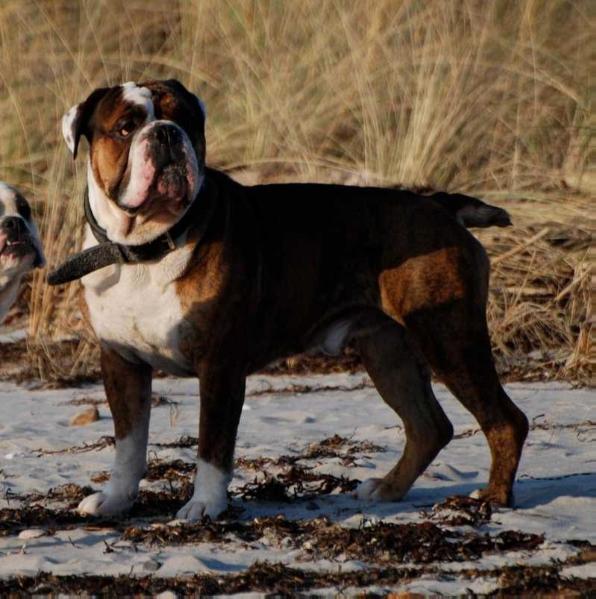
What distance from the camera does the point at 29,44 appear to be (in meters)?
→ 11.9

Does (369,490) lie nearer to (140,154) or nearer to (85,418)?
(140,154)

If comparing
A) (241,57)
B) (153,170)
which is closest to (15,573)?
(153,170)

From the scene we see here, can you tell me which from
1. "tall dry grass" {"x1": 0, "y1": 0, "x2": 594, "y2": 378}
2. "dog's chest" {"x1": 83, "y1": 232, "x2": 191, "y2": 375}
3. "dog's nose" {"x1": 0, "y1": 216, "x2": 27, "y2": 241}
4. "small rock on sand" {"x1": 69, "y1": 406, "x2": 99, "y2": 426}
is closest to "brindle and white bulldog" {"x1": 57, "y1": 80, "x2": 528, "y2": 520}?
"dog's chest" {"x1": 83, "y1": 232, "x2": 191, "y2": 375}

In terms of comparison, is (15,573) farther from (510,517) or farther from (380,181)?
(380,181)

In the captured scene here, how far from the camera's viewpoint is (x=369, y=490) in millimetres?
5871

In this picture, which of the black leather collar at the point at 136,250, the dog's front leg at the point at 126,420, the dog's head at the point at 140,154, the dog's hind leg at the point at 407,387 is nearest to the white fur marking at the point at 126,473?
the dog's front leg at the point at 126,420

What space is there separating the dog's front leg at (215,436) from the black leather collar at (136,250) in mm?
451

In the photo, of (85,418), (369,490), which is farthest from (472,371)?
(85,418)

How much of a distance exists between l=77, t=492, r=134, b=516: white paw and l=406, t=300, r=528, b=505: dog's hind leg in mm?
1300

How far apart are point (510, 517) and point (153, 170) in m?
1.81

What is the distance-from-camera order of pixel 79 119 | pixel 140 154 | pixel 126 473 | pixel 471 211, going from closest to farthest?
pixel 140 154
pixel 79 119
pixel 126 473
pixel 471 211

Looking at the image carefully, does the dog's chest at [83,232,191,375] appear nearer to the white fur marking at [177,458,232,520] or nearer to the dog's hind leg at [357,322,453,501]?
the white fur marking at [177,458,232,520]

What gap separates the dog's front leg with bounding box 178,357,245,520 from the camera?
209 inches

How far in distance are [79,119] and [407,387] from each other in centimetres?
175
